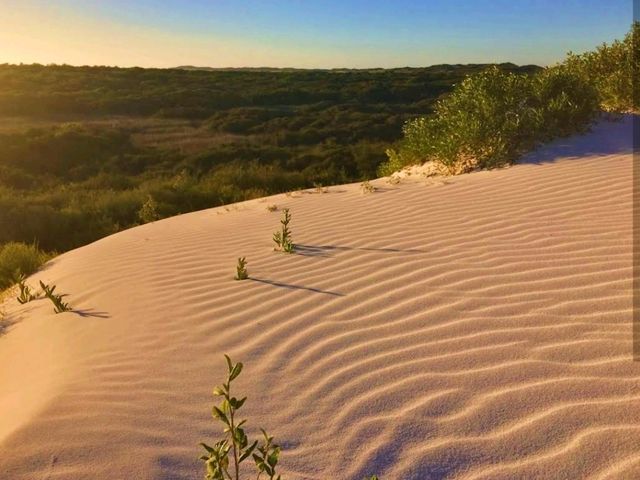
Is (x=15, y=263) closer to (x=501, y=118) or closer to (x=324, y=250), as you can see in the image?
(x=324, y=250)

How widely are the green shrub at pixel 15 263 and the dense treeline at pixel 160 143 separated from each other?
1752 mm

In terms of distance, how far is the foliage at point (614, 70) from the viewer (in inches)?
351

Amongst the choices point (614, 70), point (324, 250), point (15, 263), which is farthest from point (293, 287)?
point (614, 70)

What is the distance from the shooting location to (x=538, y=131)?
308 inches

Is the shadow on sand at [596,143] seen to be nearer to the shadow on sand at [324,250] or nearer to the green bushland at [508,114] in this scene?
the green bushland at [508,114]

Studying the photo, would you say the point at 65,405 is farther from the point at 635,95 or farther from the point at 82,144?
the point at 82,144

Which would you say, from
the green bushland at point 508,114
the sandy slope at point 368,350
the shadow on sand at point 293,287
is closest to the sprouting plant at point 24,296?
the sandy slope at point 368,350

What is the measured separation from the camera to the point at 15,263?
21.8 feet

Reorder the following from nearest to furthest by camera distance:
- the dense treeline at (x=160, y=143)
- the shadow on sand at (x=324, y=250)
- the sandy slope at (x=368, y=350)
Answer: the sandy slope at (x=368, y=350) < the shadow on sand at (x=324, y=250) < the dense treeline at (x=160, y=143)

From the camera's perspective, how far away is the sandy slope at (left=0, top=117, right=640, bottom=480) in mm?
2463

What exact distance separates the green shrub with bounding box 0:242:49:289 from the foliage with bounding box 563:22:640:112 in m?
7.69

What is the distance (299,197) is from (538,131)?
324 cm

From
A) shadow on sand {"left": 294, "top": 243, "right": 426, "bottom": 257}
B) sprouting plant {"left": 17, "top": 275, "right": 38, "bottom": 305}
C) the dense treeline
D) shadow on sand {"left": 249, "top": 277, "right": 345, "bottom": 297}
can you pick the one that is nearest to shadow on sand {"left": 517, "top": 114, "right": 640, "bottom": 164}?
shadow on sand {"left": 294, "top": 243, "right": 426, "bottom": 257}

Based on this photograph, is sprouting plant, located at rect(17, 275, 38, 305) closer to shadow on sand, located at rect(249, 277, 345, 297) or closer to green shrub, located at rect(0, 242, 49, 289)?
green shrub, located at rect(0, 242, 49, 289)
